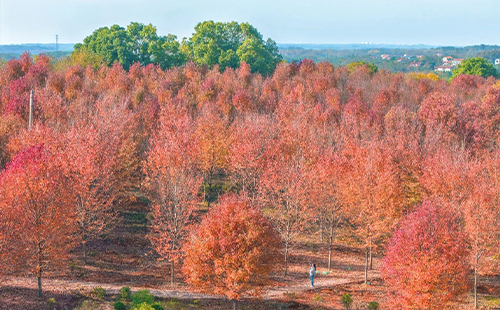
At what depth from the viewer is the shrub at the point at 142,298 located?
31898mm

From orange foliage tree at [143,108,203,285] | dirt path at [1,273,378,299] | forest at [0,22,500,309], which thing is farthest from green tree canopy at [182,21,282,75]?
dirt path at [1,273,378,299]

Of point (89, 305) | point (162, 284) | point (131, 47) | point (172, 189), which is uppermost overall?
point (131, 47)

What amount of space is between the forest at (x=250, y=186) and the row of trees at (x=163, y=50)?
23.1 meters

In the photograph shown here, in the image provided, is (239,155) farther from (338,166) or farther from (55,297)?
(55,297)

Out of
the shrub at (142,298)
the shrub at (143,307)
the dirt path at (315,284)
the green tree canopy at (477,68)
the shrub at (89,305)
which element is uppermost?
the green tree canopy at (477,68)

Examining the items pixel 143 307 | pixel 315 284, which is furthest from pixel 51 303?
pixel 315 284

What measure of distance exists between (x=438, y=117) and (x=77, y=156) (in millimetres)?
45800

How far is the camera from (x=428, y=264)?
101 ft

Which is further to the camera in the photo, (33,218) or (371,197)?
(371,197)

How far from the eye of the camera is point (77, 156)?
40406mm

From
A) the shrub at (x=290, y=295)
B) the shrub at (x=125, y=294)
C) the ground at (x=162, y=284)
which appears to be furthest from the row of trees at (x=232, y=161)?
the shrub at (x=290, y=295)

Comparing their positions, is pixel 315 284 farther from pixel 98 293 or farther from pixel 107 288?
pixel 98 293

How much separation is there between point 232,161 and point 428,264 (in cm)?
2581

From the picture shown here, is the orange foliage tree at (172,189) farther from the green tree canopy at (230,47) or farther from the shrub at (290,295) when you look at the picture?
the green tree canopy at (230,47)
